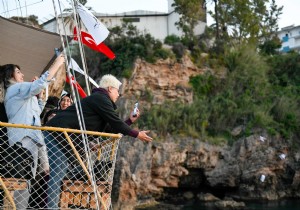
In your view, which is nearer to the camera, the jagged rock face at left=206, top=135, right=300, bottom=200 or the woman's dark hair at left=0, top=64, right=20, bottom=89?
the woman's dark hair at left=0, top=64, right=20, bottom=89

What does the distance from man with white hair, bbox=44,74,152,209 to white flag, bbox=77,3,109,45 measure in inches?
80.1

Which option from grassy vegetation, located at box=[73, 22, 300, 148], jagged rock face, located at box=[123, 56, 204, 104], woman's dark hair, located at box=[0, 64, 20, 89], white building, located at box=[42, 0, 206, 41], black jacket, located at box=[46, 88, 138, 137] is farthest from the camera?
white building, located at box=[42, 0, 206, 41]

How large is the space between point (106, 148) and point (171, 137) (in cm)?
2452

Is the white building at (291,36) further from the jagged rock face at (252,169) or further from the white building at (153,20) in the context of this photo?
the jagged rock face at (252,169)

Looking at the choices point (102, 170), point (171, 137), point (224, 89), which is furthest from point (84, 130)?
point (224, 89)

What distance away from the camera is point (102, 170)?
5281 mm

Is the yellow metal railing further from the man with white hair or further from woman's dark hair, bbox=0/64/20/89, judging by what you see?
woman's dark hair, bbox=0/64/20/89

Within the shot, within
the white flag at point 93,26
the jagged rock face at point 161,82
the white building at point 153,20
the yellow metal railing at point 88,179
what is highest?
the white building at point 153,20

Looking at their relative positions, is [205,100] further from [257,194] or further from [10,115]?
[10,115]

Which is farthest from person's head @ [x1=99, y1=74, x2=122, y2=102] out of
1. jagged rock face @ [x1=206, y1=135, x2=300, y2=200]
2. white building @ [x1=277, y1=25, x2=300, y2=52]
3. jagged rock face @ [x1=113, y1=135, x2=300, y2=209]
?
white building @ [x1=277, y1=25, x2=300, y2=52]

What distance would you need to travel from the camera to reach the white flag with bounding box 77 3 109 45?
7309mm

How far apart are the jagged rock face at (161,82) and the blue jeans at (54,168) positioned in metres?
26.6

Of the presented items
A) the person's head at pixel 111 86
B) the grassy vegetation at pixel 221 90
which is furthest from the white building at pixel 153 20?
the person's head at pixel 111 86

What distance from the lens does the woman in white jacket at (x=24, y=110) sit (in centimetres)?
483
